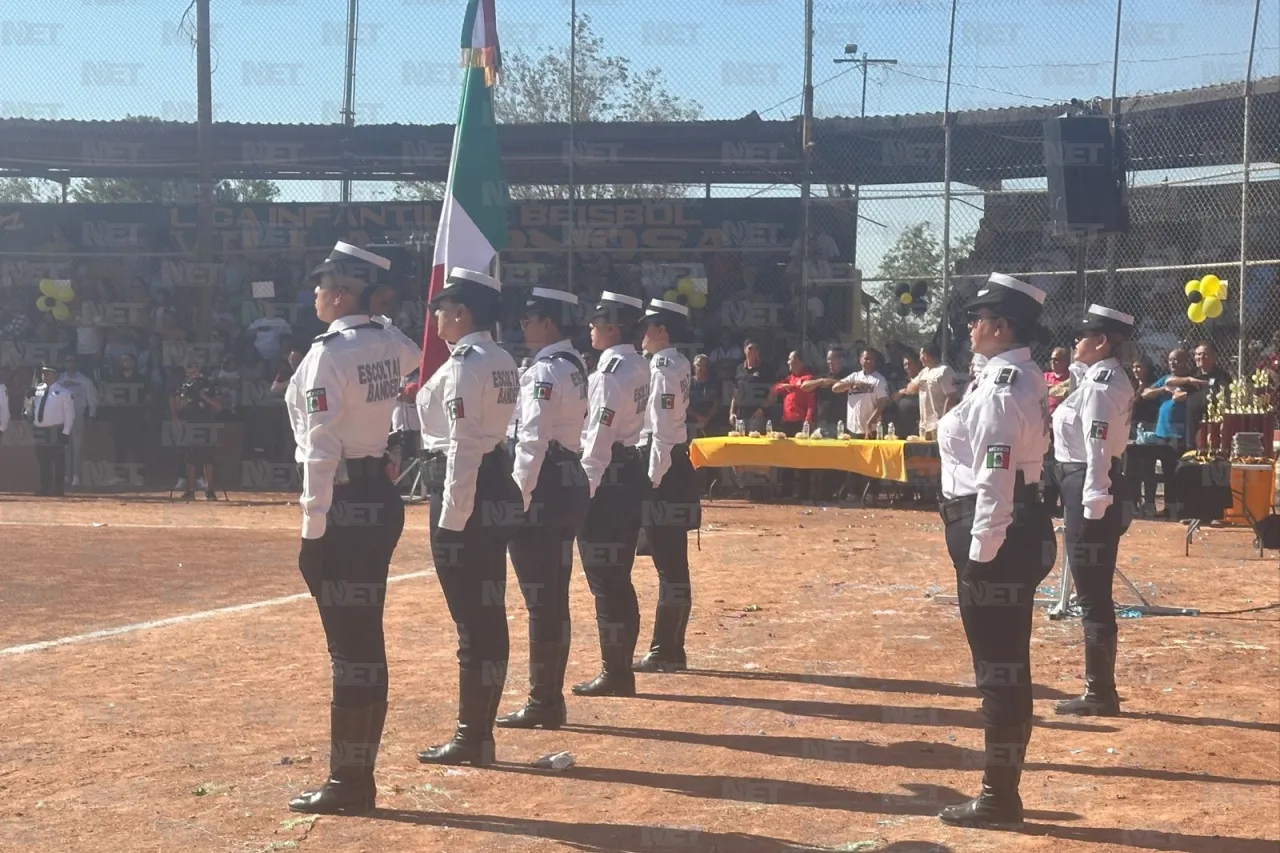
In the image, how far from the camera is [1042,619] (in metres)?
11.9

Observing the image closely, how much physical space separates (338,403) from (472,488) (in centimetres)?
86

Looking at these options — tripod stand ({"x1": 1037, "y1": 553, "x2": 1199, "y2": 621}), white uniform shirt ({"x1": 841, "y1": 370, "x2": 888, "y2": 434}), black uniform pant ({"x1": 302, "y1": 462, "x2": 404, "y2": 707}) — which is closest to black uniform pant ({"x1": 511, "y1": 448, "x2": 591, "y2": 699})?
black uniform pant ({"x1": 302, "y1": 462, "x2": 404, "y2": 707})

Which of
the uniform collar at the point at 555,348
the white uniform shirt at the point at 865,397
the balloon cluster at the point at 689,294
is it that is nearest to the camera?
the uniform collar at the point at 555,348

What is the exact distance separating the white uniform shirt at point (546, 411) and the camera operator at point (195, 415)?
15566mm

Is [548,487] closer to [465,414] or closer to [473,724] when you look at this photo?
Result: [465,414]

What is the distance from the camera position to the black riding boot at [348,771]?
6461 millimetres

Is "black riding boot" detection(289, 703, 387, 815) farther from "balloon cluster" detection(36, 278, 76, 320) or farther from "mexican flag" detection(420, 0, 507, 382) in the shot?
"balloon cluster" detection(36, 278, 76, 320)

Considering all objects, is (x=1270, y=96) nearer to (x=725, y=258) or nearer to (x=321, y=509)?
(x=725, y=258)

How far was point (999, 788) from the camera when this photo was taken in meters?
6.52

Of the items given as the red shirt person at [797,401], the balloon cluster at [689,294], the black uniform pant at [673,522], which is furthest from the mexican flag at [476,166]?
the black uniform pant at [673,522]

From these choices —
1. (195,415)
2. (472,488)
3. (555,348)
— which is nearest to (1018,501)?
(472,488)

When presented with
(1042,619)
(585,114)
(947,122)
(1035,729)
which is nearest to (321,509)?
(1035,729)

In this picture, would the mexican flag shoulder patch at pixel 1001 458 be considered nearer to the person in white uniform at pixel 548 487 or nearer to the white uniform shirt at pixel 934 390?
the person in white uniform at pixel 548 487

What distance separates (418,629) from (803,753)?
4114mm
